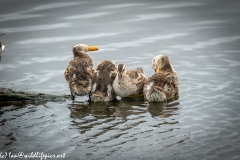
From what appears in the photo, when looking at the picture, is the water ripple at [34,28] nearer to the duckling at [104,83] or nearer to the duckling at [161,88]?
the duckling at [104,83]

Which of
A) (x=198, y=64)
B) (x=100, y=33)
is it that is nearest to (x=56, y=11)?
(x=100, y=33)

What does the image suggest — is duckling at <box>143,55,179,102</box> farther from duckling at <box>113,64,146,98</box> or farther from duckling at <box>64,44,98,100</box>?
duckling at <box>64,44,98,100</box>

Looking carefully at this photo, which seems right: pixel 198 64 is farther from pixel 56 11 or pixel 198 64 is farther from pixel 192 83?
pixel 56 11

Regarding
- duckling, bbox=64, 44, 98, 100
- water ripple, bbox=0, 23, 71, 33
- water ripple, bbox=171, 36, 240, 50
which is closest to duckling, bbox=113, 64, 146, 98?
duckling, bbox=64, 44, 98, 100

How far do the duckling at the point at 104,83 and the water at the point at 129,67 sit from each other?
0.28 meters

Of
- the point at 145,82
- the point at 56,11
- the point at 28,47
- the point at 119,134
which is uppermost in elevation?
the point at 56,11

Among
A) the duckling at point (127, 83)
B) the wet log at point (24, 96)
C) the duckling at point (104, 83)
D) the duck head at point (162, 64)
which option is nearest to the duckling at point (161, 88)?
the duckling at point (127, 83)

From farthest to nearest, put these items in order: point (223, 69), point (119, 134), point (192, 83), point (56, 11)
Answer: point (56, 11) → point (223, 69) → point (192, 83) → point (119, 134)

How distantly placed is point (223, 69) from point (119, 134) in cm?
524

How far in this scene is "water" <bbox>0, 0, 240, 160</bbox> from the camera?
23.2 feet

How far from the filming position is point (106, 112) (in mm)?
8945

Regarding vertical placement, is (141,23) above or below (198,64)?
above

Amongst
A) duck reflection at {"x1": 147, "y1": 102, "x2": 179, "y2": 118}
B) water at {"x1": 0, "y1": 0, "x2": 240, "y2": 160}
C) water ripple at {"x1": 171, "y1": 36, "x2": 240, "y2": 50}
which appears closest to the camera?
water at {"x1": 0, "y1": 0, "x2": 240, "y2": 160}

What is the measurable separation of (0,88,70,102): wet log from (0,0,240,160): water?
0.58 ft
